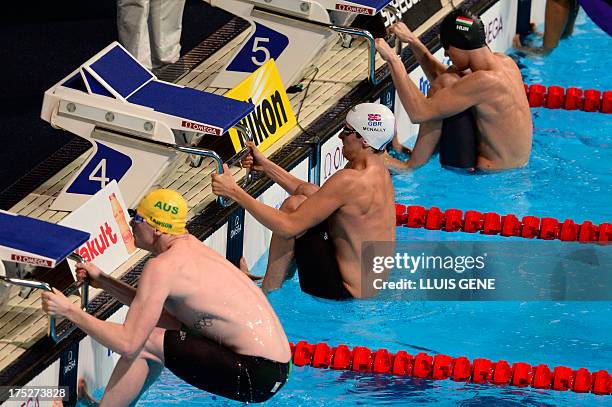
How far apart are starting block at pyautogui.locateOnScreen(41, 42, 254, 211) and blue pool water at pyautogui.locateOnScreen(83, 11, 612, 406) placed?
0.75 m

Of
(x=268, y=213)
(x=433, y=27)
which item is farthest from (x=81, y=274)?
(x=433, y=27)

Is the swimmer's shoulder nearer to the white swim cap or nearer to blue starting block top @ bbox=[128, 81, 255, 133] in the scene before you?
the white swim cap

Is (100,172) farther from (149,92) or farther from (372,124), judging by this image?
(372,124)

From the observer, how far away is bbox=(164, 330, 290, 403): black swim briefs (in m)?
5.01

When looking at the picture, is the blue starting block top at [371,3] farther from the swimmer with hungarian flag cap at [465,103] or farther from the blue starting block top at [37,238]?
the blue starting block top at [37,238]

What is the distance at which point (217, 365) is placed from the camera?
5020 mm

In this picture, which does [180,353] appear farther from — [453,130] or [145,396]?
[453,130]

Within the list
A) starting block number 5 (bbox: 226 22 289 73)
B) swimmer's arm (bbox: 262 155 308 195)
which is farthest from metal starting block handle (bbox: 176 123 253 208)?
starting block number 5 (bbox: 226 22 289 73)

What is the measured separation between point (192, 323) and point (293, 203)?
106cm

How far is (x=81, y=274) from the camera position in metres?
5.09

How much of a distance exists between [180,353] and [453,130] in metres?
2.69

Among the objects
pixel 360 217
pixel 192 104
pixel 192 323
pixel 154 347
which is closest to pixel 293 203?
pixel 360 217

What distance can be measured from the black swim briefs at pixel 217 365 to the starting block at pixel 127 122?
114 cm

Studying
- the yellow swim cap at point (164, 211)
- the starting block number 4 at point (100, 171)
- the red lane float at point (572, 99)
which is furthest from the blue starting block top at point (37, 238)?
the red lane float at point (572, 99)
